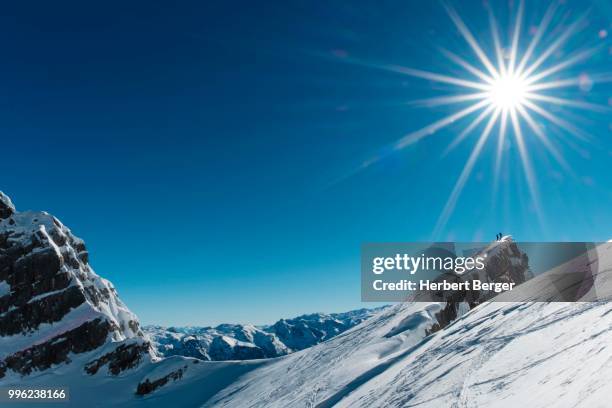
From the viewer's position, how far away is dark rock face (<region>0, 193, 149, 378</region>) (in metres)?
84.1

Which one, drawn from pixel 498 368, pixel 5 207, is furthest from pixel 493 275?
pixel 5 207

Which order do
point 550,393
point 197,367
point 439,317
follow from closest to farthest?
1. point 550,393
2. point 439,317
3. point 197,367

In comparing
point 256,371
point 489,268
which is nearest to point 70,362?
point 256,371

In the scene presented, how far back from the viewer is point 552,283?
24062 millimetres

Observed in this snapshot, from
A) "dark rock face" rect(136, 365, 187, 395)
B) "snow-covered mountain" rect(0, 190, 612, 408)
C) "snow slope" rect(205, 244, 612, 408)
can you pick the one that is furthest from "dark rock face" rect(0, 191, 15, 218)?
"snow slope" rect(205, 244, 612, 408)

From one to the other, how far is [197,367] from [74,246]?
8070cm

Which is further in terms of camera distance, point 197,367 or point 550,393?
point 197,367

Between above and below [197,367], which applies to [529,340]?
below

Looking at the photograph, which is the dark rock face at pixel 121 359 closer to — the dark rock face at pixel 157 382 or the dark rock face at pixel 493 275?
the dark rock face at pixel 157 382

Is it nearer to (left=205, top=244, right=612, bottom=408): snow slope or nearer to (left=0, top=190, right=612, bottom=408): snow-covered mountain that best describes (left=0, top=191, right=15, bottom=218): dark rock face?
(left=0, top=190, right=612, bottom=408): snow-covered mountain

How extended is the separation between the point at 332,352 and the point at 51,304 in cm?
8816

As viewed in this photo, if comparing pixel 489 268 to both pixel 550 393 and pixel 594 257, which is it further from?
pixel 550 393

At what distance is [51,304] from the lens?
97000 millimetres

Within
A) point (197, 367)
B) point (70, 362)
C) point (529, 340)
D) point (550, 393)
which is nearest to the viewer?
point (550, 393)
